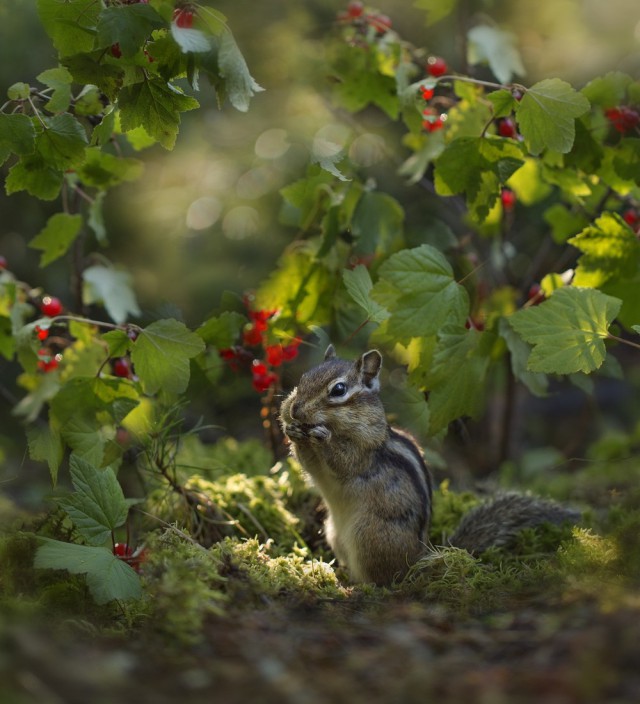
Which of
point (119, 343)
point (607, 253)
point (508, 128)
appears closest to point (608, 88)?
point (508, 128)

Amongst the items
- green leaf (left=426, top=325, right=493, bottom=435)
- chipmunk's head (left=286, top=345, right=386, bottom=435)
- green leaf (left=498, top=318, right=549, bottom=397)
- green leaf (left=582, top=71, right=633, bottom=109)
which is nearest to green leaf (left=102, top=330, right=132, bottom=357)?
chipmunk's head (left=286, top=345, right=386, bottom=435)

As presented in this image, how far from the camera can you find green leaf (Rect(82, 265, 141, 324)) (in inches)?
160

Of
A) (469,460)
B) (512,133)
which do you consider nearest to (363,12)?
(512,133)

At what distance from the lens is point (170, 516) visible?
353 centimetres

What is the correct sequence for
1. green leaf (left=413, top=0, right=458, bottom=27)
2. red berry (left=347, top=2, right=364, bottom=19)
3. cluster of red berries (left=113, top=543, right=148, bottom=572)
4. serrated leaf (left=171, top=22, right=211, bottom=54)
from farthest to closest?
green leaf (left=413, top=0, right=458, bottom=27) < red berry (left=347, top=2, right=364, bottom=19) < cluster of red berries (left=113, top=543, right=148, bottom=572) < serrated leaf (left=171, top=22, right=211, bottom=54)

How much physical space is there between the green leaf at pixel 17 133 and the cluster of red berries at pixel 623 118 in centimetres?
233

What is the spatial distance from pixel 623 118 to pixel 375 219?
3.89 ft

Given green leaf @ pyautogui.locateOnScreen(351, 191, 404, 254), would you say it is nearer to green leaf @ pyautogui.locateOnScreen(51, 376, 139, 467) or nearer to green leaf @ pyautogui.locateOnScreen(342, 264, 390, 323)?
green leaf @ pyautogui.locateOnScreen(342, 264, 390, 323)

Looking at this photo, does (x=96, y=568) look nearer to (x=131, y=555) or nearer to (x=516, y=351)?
(x=131, y=555)

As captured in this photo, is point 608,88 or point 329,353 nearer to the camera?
point 608,88

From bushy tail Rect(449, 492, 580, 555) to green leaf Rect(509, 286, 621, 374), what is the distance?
2.60 feet

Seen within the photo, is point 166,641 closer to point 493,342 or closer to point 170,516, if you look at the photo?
Result: point 170,516

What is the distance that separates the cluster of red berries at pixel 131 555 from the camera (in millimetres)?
2850

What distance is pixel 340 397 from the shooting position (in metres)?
Answer: 3.46
